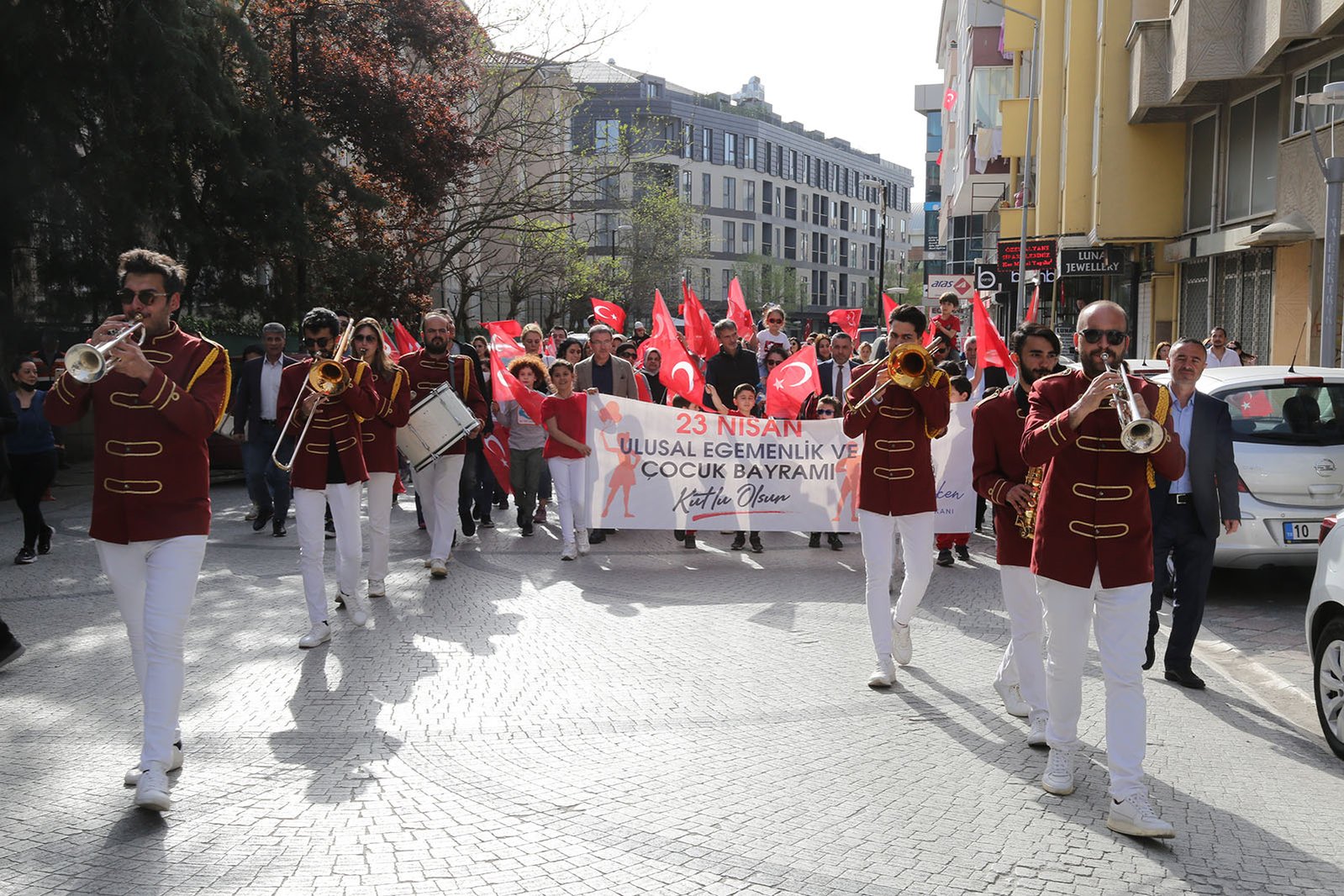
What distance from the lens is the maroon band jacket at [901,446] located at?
6652 mm

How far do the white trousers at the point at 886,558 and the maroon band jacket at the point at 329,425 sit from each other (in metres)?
3.33

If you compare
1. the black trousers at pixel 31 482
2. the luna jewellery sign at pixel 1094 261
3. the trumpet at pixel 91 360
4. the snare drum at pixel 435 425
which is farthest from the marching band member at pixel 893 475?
the luna jewellery sign at pixel 1094 261

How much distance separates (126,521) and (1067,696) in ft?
12.8

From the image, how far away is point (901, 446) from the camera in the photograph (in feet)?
21.9

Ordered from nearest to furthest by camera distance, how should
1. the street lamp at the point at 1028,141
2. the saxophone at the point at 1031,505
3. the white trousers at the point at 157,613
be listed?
the white trousers at the point at 157,613, the saxophone at the point at 1031,505, the street lamp at the point at 1028,141

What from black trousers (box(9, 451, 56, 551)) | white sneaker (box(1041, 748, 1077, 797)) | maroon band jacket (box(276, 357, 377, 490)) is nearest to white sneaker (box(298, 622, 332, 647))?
maroon band jacket (box(276, 357, 377, 490))

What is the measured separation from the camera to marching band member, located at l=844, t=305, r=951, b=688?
21.8 ft

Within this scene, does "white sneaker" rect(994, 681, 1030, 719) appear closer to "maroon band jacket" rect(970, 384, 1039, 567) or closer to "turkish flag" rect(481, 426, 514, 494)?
"maroon band jacket" rect(970, 384, 1039, 567)

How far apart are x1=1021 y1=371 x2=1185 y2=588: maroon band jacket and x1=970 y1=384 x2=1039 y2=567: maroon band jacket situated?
63cm

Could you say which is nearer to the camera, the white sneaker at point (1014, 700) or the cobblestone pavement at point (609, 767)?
the cobblestone pavement at point (609, 767)

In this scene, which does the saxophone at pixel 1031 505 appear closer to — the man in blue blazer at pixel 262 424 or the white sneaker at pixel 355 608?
the white sneaker at pixel 355 608

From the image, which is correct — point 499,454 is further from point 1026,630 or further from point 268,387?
point 1026,630

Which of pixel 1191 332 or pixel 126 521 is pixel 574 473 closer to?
pixel 126 521

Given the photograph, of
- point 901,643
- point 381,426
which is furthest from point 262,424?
point 901,643
